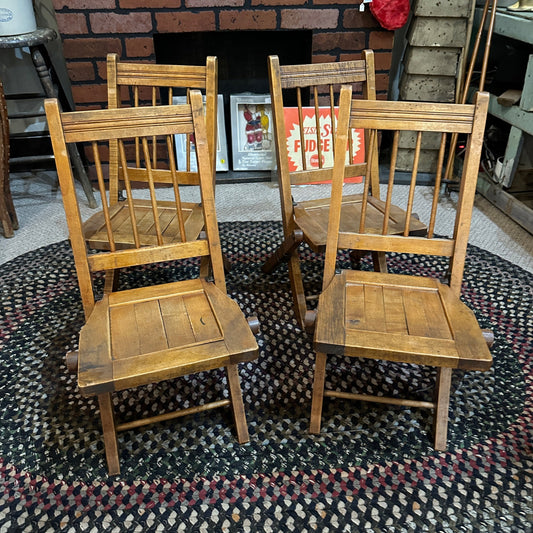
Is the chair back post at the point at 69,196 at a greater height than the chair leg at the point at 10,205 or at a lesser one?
greater

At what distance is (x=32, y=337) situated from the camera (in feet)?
5.89

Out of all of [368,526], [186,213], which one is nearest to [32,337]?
[186,213]

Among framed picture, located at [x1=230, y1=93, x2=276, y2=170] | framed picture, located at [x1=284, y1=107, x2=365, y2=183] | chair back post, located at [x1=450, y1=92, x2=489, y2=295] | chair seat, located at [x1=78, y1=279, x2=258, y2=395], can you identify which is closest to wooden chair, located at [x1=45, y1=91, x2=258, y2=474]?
chair seat, located at [x1=78, y1=279, x2=258, y2=395]

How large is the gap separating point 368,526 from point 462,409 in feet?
1.63

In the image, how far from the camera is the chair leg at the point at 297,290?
71.8 inches

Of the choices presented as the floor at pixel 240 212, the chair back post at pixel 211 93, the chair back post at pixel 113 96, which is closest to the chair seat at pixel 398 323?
the chair back post at pixel 211 93

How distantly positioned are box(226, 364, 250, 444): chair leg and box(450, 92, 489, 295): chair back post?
2.10ft

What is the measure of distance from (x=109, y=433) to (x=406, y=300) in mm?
839

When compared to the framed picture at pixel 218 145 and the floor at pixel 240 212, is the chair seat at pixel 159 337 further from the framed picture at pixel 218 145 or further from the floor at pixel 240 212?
the framed picture at pixel 218 145

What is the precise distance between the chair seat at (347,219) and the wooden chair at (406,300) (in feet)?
0.69

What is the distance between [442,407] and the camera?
1.37m

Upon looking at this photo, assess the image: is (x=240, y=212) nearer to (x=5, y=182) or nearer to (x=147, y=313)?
(x=5, y=182)

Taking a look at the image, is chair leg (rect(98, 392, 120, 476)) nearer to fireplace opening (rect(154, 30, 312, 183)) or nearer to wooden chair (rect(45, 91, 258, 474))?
wooden chair (rect(45, 91, 258, 474))

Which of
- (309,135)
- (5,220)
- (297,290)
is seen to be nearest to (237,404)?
(297,290)
